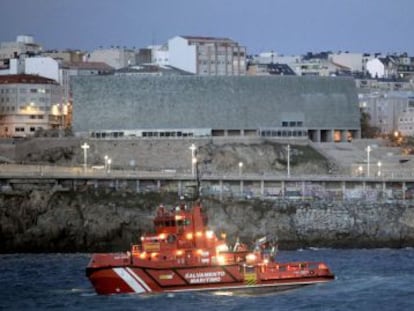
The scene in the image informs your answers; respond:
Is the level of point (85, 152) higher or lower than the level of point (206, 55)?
lower

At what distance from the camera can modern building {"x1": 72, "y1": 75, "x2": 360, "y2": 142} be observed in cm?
13100

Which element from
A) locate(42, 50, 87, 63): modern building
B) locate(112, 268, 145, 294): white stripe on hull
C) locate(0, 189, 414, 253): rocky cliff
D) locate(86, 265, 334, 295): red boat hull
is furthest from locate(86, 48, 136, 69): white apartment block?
locate(112, 268, 145, 294): white stripe on hull

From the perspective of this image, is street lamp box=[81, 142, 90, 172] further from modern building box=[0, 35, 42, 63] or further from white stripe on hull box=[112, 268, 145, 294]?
modern building box=[0, 35, 42, 63]

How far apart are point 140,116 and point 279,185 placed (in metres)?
27.2

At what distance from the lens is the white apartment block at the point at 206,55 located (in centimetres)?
16820

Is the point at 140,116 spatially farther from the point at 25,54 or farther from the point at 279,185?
the point at 25,54

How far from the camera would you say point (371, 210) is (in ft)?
328

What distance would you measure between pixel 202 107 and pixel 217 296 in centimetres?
6364

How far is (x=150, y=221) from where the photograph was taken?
97188 mm

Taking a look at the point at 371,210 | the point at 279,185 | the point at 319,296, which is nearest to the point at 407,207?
the point at 371,210

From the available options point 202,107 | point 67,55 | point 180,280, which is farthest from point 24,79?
point 180,280

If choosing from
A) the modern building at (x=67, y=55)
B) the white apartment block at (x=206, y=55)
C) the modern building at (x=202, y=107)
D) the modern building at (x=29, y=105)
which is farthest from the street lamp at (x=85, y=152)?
the modern building at (x=67, y=55)

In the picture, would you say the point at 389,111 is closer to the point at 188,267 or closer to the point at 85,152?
the point at 85,152

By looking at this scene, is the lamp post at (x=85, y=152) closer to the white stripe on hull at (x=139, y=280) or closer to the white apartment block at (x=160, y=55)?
the white stripe on hull at (x=139, y=280)
